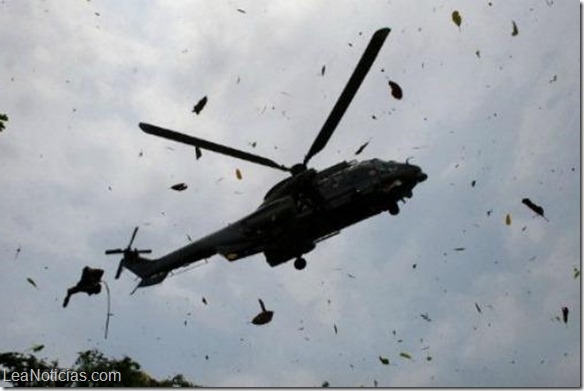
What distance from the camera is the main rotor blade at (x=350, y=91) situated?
450 inches

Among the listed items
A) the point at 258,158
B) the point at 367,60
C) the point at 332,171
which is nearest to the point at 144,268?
the point at 258,158

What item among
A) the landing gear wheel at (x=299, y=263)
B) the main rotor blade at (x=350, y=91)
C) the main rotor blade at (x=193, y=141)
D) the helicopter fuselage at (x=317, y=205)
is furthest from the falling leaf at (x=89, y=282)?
the main rotor blade at (x=350, y=91)

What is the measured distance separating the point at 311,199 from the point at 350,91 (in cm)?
326

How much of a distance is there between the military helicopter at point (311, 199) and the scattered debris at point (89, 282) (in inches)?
151

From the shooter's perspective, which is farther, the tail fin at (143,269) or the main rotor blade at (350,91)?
the tail fin at (143,269)

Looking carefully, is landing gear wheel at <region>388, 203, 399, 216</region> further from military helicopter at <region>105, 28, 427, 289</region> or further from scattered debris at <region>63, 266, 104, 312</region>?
scattered debris at <region>63, 266, 104, 312</region>

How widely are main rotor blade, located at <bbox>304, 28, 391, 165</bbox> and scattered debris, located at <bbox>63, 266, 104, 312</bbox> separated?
7.10 m

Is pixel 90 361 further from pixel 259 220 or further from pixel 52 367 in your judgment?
pixel 259 220

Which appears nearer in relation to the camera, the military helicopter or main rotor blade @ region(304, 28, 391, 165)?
main rotor blade @ region(304, 28, 391, 165)

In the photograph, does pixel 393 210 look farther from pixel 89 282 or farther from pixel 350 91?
pixel 89 282

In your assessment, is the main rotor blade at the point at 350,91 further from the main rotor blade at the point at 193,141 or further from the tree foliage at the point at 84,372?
the tree foliage at the point at 84,372

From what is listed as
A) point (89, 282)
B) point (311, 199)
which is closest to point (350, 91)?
point (311, 199)

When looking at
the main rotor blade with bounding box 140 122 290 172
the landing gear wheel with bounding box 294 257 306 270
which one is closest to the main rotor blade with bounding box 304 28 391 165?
the main rotor blade with bounding box 140 122 290 172

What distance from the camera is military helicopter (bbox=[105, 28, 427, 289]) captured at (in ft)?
46.1
